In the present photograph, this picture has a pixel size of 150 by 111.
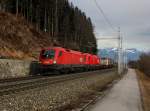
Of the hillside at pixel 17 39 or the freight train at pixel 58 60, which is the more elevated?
the hillside at pixel 17 39

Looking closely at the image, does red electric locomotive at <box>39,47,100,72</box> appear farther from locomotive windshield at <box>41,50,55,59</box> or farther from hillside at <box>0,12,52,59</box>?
hillside at <box>0,12,52,59</box>

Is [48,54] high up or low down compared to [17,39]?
down

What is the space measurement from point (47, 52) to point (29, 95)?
24.1m

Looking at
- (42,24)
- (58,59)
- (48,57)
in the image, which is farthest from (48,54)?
(42,24)

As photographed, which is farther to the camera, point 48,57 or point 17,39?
point 17,39

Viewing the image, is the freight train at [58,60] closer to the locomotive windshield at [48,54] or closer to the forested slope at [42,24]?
the locomotive windshield at [48,54]

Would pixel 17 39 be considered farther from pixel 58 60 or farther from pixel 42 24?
pixel 42 24

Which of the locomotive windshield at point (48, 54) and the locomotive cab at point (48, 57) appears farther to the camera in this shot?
the locomotive windshield at point (48, 54)

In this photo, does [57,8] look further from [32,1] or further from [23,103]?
[23,103]

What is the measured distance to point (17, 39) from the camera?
56469 millimetres

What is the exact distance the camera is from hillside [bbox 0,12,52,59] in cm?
4953

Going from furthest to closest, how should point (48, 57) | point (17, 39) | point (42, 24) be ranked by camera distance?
1. point (42, 24)
2. point (17, 39)
3. point (48, 57)

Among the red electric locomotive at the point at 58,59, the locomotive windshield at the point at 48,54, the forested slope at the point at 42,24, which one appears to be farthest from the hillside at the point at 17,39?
the red electric locomotive at the point at 58,59

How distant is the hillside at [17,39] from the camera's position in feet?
162
